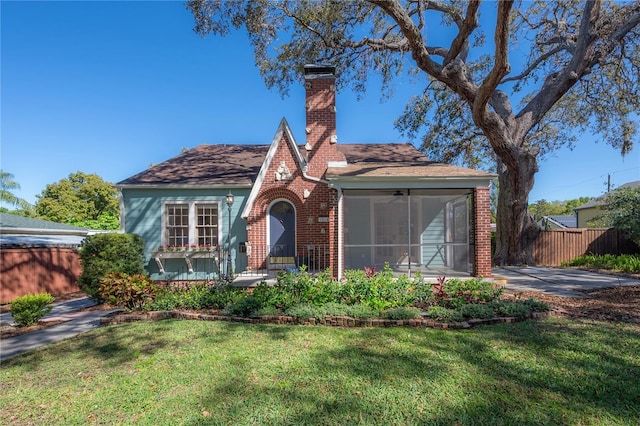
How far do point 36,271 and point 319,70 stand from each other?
11925mm

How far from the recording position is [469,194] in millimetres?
9484

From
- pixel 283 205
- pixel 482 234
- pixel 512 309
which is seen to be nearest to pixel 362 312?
pixel 512 309

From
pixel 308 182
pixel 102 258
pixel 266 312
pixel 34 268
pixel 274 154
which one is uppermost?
pixel 274 154

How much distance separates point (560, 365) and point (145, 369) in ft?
16.5

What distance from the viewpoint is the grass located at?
2.90m

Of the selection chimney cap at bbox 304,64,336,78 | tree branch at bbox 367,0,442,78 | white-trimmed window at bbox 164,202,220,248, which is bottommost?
white-trimmed window at bbox 164,202,220,248

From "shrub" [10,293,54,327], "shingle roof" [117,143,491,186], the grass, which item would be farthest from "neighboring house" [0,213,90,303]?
the grass

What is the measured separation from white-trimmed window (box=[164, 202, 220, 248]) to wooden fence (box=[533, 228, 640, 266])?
1470 cm

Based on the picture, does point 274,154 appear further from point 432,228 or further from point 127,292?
point 432,228

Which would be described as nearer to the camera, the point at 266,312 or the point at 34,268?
the point at 266,312

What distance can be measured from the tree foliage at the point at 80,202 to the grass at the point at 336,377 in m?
33.1

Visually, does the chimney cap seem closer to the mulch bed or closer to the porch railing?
the porch railing

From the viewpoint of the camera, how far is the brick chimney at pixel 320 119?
1021 centimetres

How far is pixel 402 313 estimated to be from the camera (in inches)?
212
